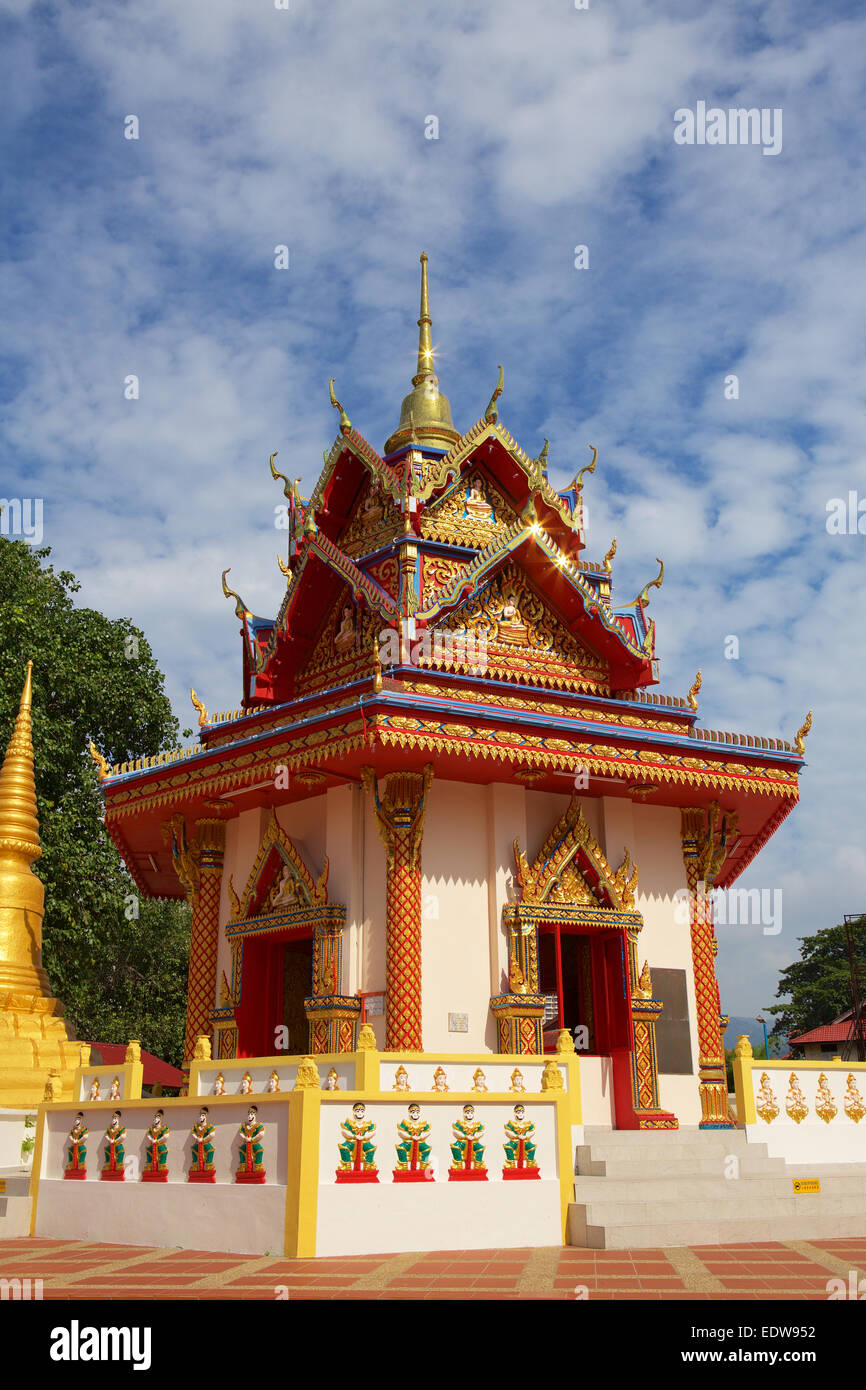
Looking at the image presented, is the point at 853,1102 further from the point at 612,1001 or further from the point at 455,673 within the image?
the point at 455,673

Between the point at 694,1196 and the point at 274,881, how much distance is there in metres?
6.43

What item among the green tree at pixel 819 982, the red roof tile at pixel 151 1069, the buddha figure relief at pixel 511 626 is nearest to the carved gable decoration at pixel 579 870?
the buddha figure relief at pixel 511 626

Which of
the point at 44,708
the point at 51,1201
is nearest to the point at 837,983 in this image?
the point at 44,708

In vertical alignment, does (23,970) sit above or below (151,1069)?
above

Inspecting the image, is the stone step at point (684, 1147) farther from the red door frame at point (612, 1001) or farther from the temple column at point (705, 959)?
the temple column at point (705, 959)

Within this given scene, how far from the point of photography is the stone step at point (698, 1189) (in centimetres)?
1007

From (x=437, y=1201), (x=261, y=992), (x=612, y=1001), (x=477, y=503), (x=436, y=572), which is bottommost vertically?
(x=437, y=1201)

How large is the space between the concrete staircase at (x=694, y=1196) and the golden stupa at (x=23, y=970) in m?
6.07

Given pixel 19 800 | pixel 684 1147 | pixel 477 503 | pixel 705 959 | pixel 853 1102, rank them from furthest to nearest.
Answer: pixel 19 800 → pixel 477 503 → pixel 705 959 → pixel 853 1102 → pixel 684 1147

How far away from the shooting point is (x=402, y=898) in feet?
42.9

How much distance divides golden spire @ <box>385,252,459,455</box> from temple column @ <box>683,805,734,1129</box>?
6531 mm

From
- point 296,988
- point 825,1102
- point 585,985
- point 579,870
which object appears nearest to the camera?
point 825,1102

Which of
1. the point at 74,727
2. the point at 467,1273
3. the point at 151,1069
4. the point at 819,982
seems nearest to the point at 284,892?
the point at 467,1273

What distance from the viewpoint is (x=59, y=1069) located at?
15102 millimetres
